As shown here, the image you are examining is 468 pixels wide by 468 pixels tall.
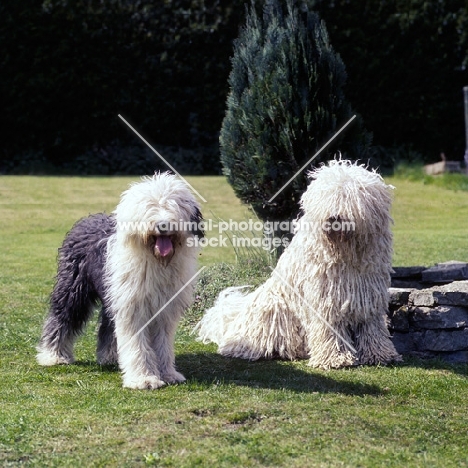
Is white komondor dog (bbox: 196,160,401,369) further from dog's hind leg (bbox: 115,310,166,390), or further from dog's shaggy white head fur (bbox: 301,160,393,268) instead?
dog's hind leg (bbox: 115,310,166,390)

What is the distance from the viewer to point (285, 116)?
327 inches

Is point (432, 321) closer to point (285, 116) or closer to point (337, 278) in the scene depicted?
point (337, 278)

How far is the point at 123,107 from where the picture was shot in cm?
1972

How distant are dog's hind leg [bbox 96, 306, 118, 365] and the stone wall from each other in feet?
7.49

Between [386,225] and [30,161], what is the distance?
14.2 meters

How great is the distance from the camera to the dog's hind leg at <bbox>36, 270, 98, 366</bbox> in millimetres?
6711

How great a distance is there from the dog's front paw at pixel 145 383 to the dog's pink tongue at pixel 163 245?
0.87 meters

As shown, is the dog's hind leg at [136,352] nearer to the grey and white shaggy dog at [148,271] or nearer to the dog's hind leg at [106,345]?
the grey and white shaggy dog at [148,271]

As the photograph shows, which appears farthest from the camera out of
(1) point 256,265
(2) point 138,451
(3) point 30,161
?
(3) point 30,161

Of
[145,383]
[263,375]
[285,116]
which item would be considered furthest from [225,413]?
[285,116]

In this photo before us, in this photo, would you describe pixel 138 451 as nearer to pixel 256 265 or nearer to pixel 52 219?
pixel 256 265

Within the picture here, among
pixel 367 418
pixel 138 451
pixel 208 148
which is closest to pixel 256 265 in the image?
pixel 367 418
